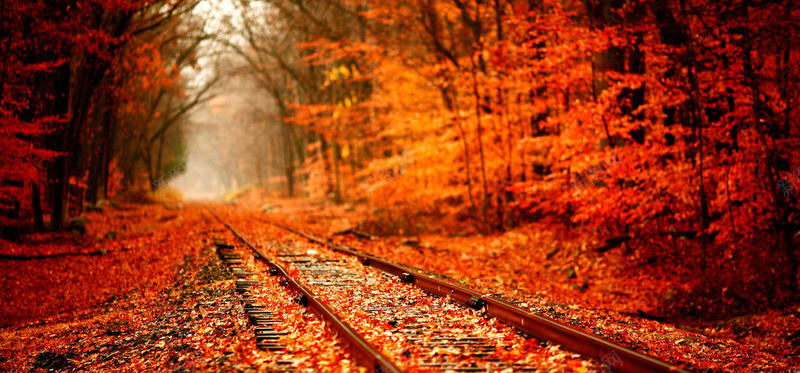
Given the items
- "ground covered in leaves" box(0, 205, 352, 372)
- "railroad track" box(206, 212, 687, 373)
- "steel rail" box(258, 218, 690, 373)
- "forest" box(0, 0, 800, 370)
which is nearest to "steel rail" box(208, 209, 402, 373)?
"railroad track" box(206, 212, 687, 373)

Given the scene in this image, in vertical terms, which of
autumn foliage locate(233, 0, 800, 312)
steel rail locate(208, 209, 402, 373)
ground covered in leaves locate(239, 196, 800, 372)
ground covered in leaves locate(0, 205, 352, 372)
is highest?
autumn foliage locate(233, 0, 800, 312)

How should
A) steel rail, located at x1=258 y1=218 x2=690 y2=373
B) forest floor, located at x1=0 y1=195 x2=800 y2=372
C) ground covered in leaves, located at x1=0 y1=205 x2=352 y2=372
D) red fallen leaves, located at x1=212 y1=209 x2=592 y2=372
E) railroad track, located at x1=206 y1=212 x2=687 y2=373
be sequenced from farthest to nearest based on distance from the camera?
forest floor, located at x1=0 y1=195 x2=800 y2=372 → ground covered in leaves, located at x1=0 y1=205 x2=352 y2=372 → red fallen leaves, located at x1=212 y1=209 x2=592 y2=372 → railroad track, located at x1=206 y1=212 x2=687 y2=373 → steel rail, located at x1=258 y1=218 x2=690 y2=373

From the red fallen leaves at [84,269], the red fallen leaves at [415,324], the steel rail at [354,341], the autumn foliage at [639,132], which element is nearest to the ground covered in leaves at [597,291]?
the autumn foliage at [639,132]

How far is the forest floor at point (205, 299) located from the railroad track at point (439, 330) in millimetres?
867

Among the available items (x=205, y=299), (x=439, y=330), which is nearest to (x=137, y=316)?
(x=205, y=299)

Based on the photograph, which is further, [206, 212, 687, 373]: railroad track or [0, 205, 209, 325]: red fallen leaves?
[0, 205, 209, 325]: red fallen leaves

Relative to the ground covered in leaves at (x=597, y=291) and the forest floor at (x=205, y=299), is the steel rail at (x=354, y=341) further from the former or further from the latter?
the ground covered in leaves at (x=597, y=291)

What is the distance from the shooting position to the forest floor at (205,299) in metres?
5.81

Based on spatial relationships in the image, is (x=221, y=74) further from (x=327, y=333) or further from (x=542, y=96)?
(x=327, y=333)

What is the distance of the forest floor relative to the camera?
581 centimetres

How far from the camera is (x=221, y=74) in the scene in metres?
34.6

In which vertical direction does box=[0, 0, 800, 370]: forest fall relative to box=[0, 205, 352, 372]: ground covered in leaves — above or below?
above

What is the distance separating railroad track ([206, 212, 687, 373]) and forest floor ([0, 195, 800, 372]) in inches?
34.1

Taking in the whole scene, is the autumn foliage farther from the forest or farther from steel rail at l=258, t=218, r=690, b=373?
steel rail at l=258, t=218, r=690, b=373
